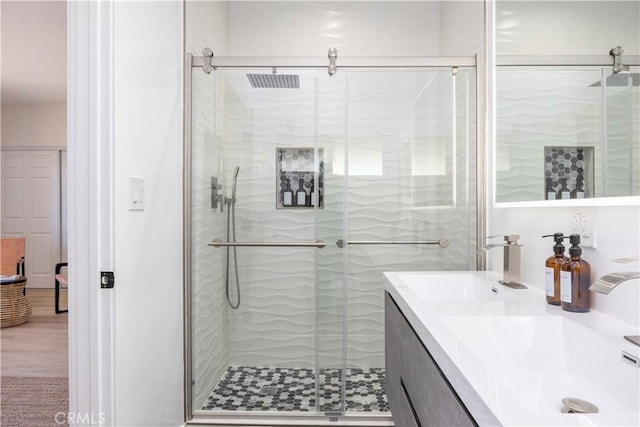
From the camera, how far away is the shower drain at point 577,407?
0.77m

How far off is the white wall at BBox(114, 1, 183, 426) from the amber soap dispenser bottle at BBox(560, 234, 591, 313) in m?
1.40

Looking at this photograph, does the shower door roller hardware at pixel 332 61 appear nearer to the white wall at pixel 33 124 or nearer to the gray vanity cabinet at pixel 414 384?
the gray vanity cabinet at pixel 414 384

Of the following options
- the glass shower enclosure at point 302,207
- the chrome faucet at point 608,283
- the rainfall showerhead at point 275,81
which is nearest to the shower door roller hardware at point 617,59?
the chrome faucet at point 608,283

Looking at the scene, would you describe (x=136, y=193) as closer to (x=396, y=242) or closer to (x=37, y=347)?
(x=396, y=242)

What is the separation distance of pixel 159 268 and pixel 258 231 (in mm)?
586

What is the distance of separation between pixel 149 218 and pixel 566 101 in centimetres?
159

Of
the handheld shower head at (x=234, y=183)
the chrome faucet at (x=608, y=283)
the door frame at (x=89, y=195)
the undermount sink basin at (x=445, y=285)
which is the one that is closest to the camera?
the chrome faucet at (x=608, y=283)

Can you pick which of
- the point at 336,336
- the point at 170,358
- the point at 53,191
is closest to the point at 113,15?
the point at 170,358

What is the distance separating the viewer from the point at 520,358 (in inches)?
39.7


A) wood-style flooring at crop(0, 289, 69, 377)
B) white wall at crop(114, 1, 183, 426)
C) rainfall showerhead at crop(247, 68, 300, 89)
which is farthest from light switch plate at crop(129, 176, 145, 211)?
wood-style flooring at crop(0, 289, 69, 377)

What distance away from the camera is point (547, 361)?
1.00 metres

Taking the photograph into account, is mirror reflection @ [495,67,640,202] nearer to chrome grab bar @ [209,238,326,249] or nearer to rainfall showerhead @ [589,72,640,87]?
rainfall showerhead @ [589,72,640,87]

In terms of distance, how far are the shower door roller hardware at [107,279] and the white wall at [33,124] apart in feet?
17.9

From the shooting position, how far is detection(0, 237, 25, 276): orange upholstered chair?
4.34m
